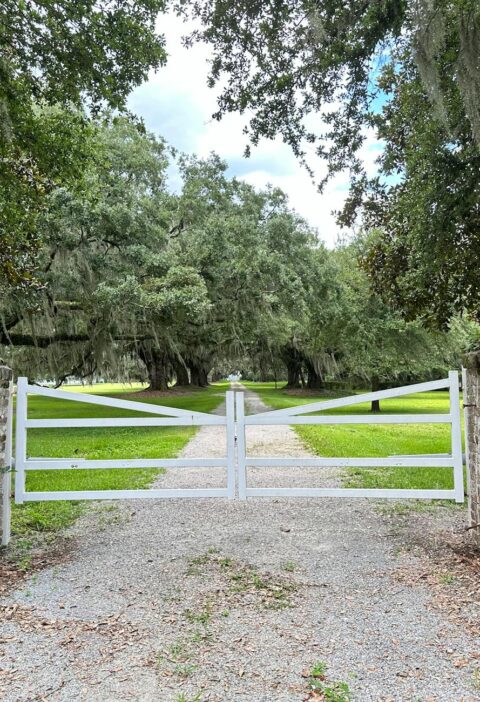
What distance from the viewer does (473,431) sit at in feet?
12.5

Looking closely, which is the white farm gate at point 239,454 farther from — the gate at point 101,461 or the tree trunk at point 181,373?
the tree trunk at point 181,373

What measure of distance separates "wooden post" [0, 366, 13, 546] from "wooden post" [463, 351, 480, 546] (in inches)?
143

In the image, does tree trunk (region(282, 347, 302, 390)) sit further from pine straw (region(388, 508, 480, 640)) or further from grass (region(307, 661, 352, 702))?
grass (region(307, 661, 352, 702))

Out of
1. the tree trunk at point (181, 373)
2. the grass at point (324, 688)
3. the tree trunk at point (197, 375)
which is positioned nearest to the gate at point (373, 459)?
the grass at point (324, 688)

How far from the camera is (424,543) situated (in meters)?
4.01

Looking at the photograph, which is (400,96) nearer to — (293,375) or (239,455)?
(239,455)

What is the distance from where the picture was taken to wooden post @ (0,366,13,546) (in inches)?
154

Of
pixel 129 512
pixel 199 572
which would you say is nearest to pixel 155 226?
pixel 129 512

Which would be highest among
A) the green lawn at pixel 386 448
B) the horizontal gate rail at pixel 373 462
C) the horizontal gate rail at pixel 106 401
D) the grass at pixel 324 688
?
the horizontal gate rail at pixel 106 401

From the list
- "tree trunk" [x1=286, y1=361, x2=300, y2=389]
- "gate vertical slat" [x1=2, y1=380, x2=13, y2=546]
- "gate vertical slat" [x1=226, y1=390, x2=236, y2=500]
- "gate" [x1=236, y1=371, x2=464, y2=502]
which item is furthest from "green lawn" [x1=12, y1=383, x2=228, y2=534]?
"tree trunk" [x1=286, y1=361, x2=300, y2=389]

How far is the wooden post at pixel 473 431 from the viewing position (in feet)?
12.3

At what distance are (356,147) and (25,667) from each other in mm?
6949

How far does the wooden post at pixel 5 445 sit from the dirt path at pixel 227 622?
65cm

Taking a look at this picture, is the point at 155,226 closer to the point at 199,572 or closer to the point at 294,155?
the point at 294,155
